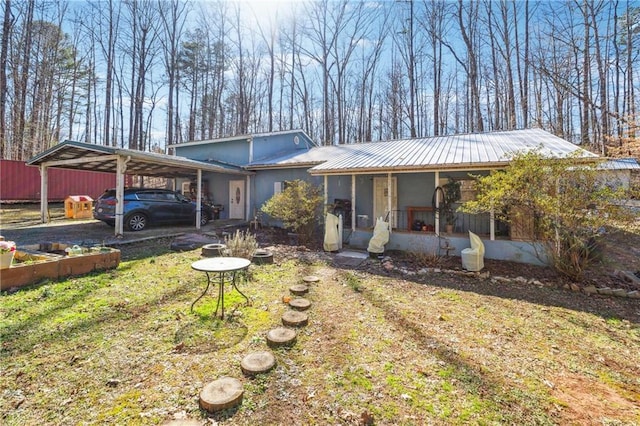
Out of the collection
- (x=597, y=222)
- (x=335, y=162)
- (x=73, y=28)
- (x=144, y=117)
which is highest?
(x=73, y=28)

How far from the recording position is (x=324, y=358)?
9.69 ft

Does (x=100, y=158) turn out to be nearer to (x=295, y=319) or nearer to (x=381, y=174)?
(x=295, y=319)

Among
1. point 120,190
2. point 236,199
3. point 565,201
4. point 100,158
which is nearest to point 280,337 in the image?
point 565,201

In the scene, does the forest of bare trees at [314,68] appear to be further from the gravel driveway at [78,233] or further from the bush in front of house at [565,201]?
the bush in front of house at [565,201]

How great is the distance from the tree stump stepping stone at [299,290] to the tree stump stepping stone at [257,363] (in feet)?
6.07

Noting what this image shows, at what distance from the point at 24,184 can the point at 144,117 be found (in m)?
10.3

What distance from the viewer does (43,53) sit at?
62.3ft

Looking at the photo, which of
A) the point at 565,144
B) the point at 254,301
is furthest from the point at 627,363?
the point at 565,144

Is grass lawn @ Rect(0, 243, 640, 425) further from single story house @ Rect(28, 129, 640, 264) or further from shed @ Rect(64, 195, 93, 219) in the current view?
shed @ Rect(64, 195, 93, 219)

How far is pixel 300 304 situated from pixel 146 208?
825cm

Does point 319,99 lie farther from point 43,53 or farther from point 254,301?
point 254,301

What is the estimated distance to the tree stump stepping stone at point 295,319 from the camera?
11.9 ft

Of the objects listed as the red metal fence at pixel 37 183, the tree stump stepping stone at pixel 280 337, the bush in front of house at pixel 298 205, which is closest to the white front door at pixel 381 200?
the bush in front of house at pixel 298 205

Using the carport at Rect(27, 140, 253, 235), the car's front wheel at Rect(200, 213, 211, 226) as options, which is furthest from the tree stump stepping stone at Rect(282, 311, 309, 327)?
the car's front wheel at Rect(200, 213, 211, 226)
